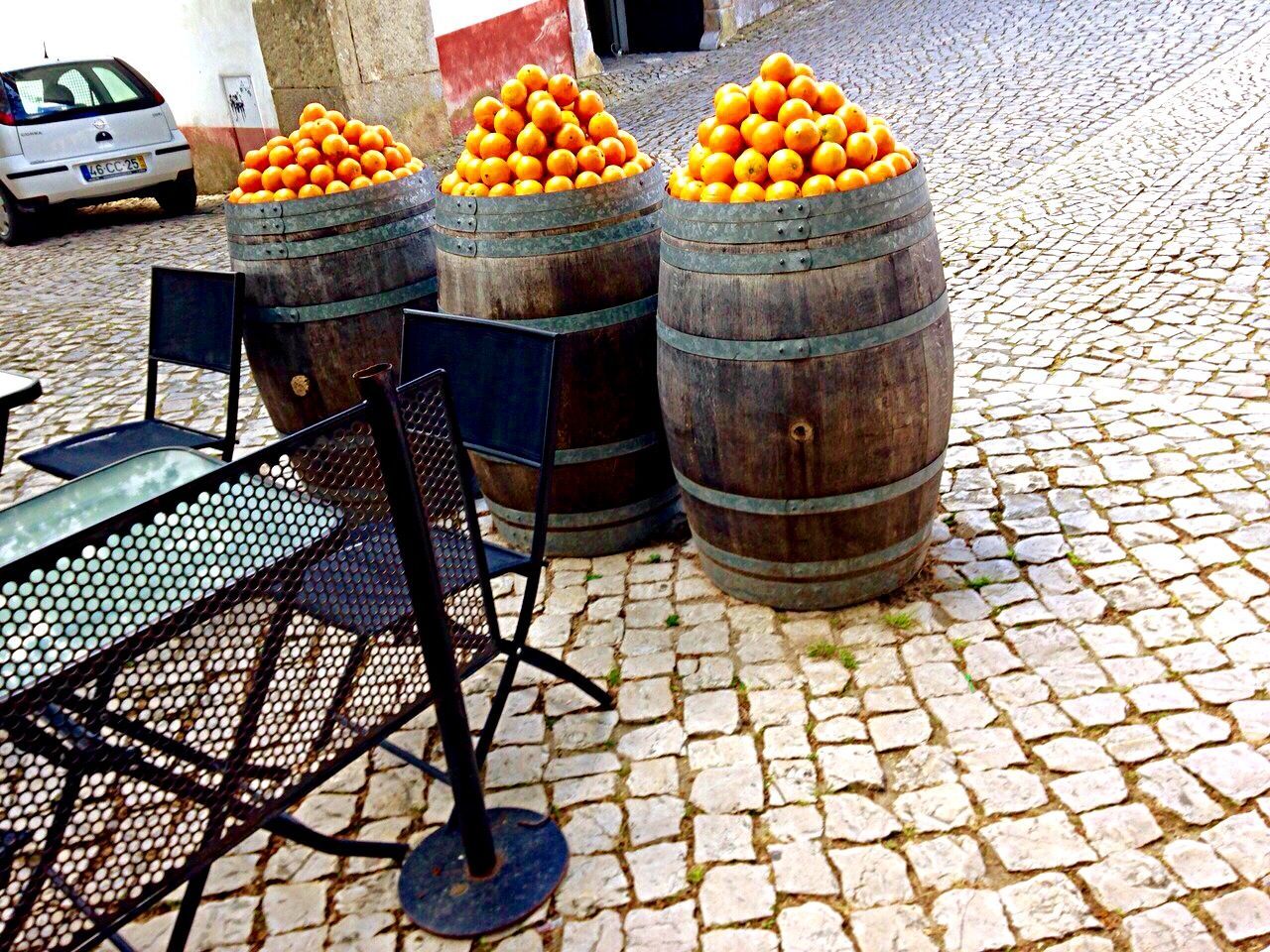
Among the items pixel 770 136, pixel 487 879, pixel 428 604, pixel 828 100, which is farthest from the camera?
pixel 828 100

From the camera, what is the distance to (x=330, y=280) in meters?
4.07

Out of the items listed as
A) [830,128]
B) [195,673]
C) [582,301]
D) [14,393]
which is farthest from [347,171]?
[195,673]

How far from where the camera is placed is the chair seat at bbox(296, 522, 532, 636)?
235 centimetres

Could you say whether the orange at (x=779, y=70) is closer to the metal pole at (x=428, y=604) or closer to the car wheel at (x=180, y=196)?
the metal pole at (x=428, y=604)

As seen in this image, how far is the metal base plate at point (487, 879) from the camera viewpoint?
258 centimetres

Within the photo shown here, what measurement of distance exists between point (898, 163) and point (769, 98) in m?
0.41

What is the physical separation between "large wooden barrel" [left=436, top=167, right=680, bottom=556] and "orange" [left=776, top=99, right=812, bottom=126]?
0.69m

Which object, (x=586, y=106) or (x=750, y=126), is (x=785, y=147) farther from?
(x=586, y=106)

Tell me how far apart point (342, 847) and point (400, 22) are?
9915 millimetres

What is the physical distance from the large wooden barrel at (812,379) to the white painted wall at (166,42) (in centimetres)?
918

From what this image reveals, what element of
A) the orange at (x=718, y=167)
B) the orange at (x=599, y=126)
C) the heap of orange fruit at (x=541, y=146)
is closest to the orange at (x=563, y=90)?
the heap of orange fruit at (x=541, y=146)

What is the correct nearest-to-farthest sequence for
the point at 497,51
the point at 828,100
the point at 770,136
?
the point at 770,136 < the point at 828,100 < the point at 497,51

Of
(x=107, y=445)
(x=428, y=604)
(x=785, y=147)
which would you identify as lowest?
(x=107, y=445)

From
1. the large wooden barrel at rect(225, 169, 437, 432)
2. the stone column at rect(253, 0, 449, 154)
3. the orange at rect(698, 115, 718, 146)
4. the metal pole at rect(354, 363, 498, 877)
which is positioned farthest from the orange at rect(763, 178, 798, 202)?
the stone column at rect(253, 0, 449, 154)
